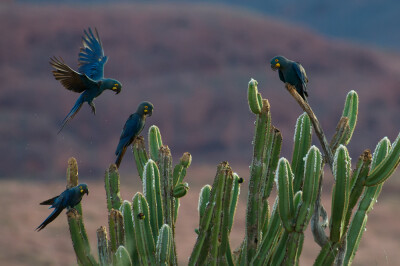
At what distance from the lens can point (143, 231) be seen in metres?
3.86

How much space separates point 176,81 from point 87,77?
23.7 m

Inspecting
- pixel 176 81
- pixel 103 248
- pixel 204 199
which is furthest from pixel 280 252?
pixel 176 81

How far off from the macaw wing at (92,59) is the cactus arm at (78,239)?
0.81 m

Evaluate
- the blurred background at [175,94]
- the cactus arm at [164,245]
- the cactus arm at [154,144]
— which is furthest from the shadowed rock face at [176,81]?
the cactus arm at [164,245]

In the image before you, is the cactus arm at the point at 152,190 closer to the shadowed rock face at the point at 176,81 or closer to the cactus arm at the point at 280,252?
the cactus arm at the point at 280,252

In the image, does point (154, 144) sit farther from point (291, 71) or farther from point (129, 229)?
point (291, 71)

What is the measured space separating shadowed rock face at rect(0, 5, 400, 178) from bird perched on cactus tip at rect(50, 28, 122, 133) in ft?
60.4

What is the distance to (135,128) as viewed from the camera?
3951mm

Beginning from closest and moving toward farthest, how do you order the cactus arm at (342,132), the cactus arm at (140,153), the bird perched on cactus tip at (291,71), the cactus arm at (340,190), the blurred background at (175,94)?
1. the cactus arm at (340,190)
2. the bird perched on cactus tip at (291,71)
3. the cactus arm at (342,132)
4. the cactus arm at (140,153)
5. the blurred background at (175,94)

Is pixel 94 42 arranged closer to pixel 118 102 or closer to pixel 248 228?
pixel 248 228

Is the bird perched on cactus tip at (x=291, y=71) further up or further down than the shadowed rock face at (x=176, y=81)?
further down

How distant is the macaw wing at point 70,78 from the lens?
350 cm

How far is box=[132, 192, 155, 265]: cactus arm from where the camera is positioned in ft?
12.6

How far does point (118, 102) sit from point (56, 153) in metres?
3.24
